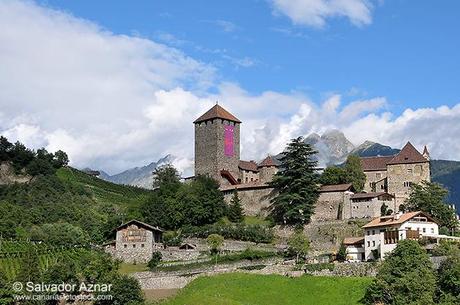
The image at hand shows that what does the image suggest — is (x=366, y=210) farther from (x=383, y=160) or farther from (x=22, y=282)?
(x=22, y=282)

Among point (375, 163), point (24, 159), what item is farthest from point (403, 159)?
point (24, 159)

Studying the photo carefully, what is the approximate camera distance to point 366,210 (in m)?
77.1

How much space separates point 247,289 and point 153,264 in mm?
13136

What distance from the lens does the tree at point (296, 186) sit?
78.4 metres

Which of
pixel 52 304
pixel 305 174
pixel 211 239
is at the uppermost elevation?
pixel 305 174

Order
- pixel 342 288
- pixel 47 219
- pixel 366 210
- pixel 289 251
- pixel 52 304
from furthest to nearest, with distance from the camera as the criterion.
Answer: pixel 47 219, pixel 366 210, pixel 289 251, pixel 52 304, pixel 342 288

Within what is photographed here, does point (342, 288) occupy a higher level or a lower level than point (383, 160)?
lower

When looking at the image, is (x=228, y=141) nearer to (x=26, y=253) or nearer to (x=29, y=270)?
(x=26, y=253)

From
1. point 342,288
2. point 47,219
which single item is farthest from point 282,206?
point 47,219

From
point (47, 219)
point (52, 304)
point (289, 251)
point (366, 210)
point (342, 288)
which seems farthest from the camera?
point (47, 219)

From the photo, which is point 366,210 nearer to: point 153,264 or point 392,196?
point 392,196

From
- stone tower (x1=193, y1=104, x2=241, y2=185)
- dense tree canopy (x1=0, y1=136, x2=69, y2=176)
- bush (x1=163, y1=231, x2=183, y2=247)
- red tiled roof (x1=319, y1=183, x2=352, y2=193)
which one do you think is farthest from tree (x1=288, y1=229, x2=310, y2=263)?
dense tree canopy (x1=0, y1=136, x2=69, y2=176)

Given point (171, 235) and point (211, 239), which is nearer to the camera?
point (211, 239)

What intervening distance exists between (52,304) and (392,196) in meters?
37.3
